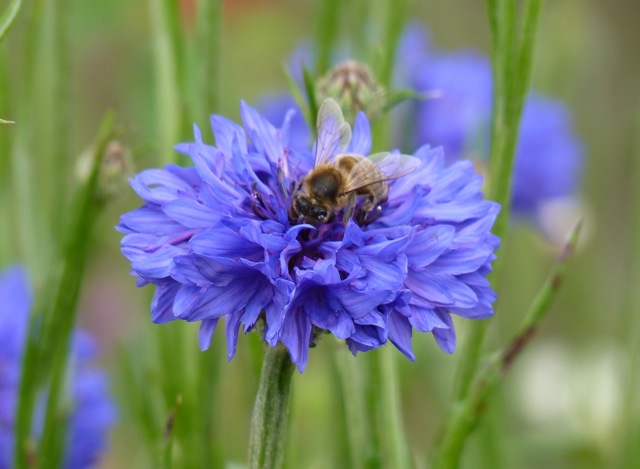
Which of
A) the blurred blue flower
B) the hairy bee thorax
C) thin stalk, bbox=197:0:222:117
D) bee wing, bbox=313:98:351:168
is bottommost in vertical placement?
the hairy bee thorax

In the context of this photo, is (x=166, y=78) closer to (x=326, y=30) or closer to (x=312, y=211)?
(x=326, y=30)

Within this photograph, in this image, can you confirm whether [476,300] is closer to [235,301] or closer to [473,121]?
[235,301]

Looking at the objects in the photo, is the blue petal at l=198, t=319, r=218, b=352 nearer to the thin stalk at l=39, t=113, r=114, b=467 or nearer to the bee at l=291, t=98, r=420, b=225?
the bee at l=291, t=98, r=420, b=225

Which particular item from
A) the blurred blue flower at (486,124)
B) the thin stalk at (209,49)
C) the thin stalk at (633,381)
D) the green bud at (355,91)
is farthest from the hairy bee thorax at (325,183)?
the blurred blue flower at (486,124)

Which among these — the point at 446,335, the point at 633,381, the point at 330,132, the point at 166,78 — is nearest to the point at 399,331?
the point at 446,335

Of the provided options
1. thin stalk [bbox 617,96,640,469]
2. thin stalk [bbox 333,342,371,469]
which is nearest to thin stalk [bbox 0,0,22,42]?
thin stalk [bbox 333,342,371,469]

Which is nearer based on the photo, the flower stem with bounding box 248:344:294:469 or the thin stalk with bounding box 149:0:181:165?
the flower stem with bounding box 248:344:294:469
